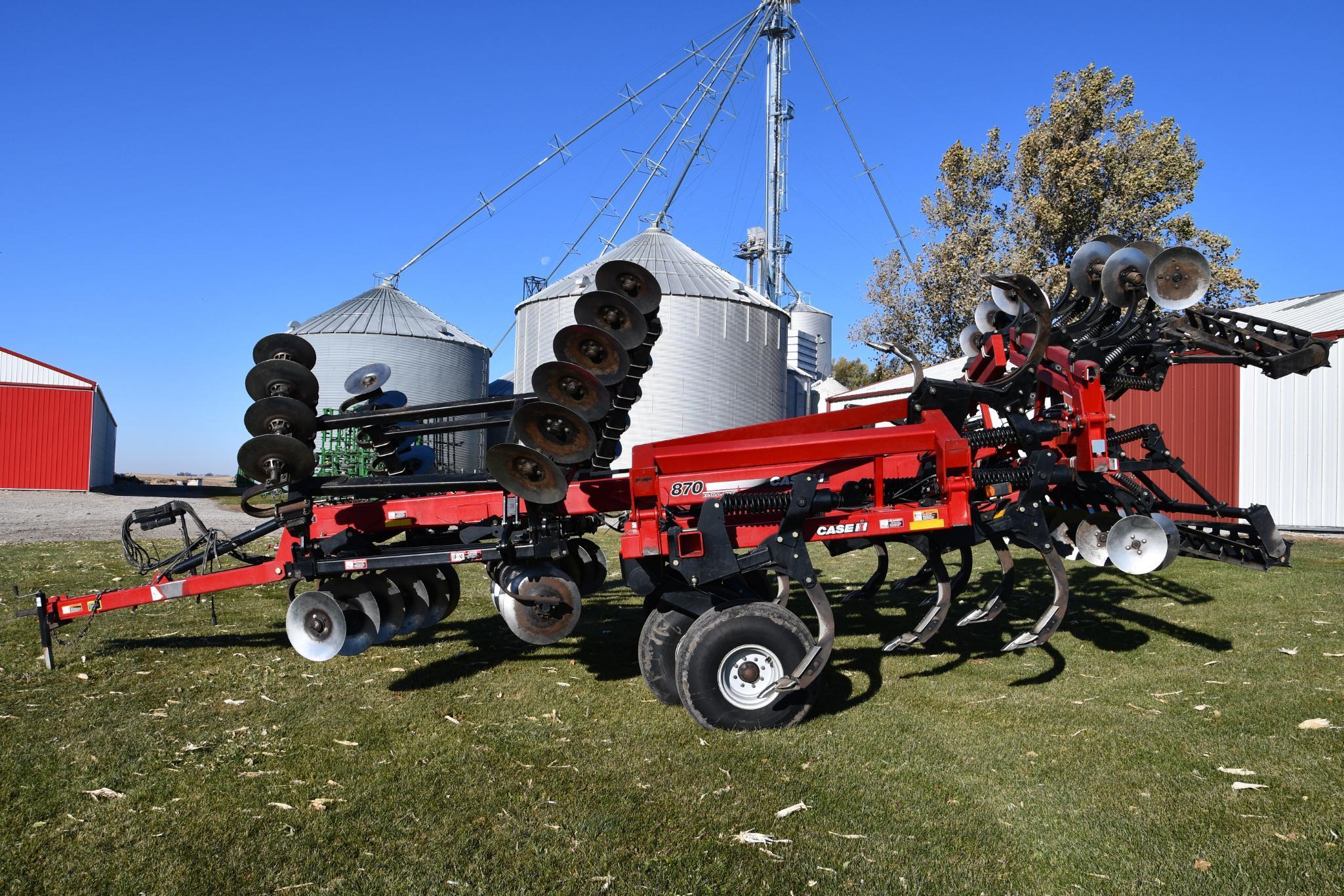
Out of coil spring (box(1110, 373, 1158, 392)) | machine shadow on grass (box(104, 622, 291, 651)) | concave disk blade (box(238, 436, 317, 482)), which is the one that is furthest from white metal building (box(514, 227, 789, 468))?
concave disk blade (box(238, 436, 317, 482))

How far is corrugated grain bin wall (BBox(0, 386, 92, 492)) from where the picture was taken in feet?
111

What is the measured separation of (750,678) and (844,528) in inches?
45.4

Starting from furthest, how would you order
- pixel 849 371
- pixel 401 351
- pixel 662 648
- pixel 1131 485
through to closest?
1. pixel 849 371
2. pixel 401 351
3. pixel 1131 485
4. pixel 662 648

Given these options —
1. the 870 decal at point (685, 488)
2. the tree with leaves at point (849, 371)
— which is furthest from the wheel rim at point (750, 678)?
the tree with leaves at point (849, 371)

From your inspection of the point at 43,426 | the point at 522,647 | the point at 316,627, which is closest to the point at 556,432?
the point at 316,627

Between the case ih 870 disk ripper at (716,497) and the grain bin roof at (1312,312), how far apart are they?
10758mm

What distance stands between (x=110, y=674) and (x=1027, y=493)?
22.0 feet

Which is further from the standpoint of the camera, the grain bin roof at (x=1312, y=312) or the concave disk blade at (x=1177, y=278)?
the grain bin roof at (x=1312, y=312)

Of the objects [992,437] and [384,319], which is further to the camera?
[384,319]

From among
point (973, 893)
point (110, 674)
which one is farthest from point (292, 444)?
point (973, 893)

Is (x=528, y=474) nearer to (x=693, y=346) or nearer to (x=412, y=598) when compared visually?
(x=412, y=598)

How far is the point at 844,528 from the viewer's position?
588cm

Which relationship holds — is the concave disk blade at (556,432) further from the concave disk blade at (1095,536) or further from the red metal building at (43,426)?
the red metal building at (43,426)

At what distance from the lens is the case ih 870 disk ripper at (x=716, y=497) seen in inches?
Answer: 221
